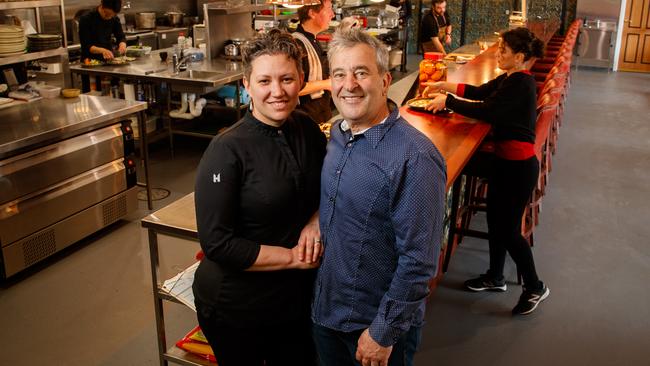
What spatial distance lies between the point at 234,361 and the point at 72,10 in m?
7.49

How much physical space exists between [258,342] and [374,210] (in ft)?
2.11

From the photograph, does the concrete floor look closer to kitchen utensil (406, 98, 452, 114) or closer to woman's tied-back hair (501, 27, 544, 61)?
kitchen utensil (406, 98, 452, 114)

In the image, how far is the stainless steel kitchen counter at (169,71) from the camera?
237 inches

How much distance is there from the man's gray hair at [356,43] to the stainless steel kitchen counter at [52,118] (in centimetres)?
281

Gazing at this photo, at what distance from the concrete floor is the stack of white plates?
5.00ft

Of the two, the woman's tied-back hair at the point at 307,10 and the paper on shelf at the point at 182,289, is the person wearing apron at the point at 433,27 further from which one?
the paper on shelf at the point at 182,289

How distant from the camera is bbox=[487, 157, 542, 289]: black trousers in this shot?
3479 millimetres

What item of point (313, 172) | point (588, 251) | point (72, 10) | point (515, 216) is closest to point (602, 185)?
point (588, 251)

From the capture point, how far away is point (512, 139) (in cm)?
345

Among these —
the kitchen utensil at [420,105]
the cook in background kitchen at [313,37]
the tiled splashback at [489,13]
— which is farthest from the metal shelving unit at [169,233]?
the tiled splashback at [489,13]

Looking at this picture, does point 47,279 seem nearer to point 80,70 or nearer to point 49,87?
point 49,87

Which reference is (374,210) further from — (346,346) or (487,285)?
(487,285)

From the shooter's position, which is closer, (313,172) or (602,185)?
(313,172)

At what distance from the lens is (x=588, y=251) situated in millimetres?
4609
